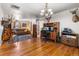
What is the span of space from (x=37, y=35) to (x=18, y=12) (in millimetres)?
525

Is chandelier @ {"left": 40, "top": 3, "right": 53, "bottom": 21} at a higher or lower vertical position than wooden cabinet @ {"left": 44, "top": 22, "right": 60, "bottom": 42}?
higher

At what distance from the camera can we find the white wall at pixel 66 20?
1.85 meters

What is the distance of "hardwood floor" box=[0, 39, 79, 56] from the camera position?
1.85 metres

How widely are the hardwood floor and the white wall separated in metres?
0.34

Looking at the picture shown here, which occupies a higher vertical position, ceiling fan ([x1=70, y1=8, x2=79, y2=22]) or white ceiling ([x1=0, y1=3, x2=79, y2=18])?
white ceiling ([x1=0, y1=3, x2=79, y2=18])

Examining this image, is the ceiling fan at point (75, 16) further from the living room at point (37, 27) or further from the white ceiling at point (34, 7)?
the white ceiling at point (34, 7)

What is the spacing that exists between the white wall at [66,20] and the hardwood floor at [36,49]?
1.12 feet

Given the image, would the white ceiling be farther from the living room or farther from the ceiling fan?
the ceiling fan

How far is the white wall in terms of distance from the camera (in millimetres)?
1847

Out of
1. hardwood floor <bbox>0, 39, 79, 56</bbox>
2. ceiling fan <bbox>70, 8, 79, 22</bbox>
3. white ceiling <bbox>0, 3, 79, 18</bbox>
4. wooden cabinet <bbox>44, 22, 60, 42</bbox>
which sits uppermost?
white ceiling <bbox>0, 3, 79, 18</bbox>

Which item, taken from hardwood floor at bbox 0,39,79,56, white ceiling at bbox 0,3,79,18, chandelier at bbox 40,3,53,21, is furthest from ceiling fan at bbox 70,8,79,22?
hardwood floor at bbox 0,39,79,56

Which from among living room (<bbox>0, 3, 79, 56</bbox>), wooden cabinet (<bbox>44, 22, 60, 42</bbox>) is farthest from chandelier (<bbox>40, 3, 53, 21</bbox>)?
wooden cabinet (<bbox>44, 22, 60, 42</bbox>)

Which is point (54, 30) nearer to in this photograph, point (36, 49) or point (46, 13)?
point (46, 13)

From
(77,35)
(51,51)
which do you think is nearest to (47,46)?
(51,51)
